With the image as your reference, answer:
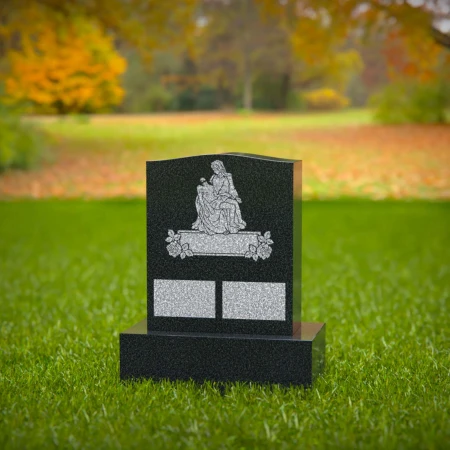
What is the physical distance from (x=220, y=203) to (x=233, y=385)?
1134mm

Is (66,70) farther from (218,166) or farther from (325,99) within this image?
(218,166)

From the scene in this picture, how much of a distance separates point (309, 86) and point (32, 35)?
8.20 metres

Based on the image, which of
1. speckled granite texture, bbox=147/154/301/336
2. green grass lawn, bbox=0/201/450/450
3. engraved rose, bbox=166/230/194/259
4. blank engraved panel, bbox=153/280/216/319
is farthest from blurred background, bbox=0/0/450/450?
blank engraved panel, bbox=153/280/216/319

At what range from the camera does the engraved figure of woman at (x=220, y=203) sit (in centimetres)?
511

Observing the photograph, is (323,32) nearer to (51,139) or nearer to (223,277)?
(51,139)

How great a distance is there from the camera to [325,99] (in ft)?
83.4

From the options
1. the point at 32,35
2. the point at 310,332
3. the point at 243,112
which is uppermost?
the point at 32,35

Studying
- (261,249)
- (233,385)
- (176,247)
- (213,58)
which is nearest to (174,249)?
(176,247)

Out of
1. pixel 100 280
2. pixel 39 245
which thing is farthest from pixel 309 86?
pixel 100 280

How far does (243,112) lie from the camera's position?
978 inches

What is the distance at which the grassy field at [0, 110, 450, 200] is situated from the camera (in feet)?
61.4

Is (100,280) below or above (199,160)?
below

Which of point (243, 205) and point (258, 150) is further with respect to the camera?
point (258, 150)

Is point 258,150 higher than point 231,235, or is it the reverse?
point 258,150
